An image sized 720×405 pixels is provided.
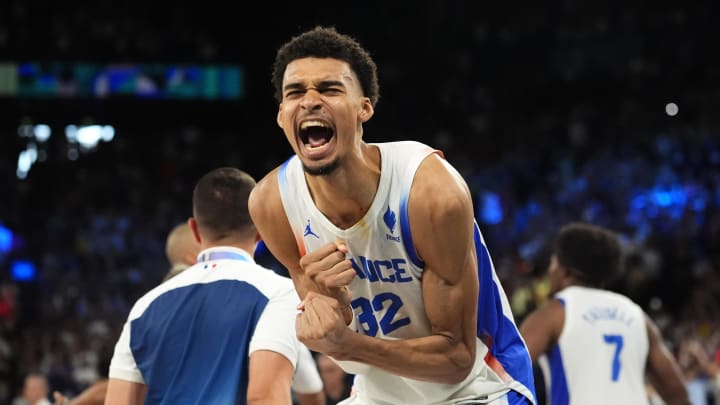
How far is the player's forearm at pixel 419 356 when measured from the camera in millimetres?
3049

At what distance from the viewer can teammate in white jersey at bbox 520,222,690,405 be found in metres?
4.99

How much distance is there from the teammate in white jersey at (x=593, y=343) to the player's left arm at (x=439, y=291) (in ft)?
6.27

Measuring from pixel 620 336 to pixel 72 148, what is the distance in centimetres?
1638


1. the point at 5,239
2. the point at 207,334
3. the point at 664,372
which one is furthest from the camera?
the point at 5,239

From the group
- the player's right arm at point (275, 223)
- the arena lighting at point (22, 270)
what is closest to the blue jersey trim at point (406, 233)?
the player's right arm at point (275, 223)

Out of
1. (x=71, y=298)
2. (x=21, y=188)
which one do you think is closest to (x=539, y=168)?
(x=71, y=298)

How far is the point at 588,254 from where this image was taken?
5215 millimetres

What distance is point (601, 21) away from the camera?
20969 mm

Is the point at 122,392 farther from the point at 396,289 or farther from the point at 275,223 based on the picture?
the point at 396,289

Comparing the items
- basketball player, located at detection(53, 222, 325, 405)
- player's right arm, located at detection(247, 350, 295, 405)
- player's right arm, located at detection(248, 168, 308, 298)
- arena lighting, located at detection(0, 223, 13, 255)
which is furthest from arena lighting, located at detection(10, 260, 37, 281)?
player's right arm, located at detection(248, 168, 308, 298)

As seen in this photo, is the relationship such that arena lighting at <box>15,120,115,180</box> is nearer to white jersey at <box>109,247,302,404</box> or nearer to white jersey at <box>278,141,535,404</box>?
white jersey at <box>109,247,302,404</box>

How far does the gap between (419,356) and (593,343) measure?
2133 millimetres

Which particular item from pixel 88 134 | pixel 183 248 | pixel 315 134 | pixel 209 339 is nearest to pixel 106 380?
pixel 183 248

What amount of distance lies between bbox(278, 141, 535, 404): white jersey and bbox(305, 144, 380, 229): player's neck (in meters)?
0.03
